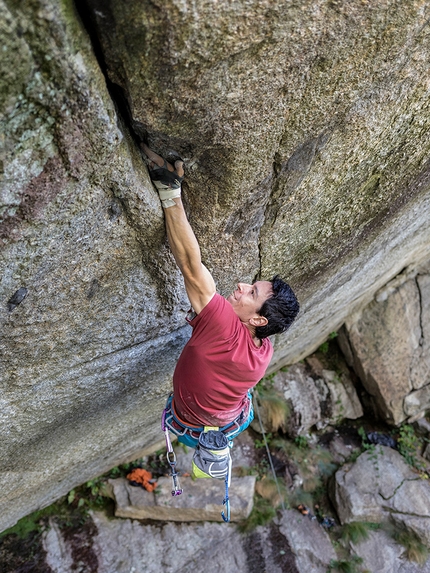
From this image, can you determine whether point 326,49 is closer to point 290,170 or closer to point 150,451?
point 290,170

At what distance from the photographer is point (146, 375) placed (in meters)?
3.55

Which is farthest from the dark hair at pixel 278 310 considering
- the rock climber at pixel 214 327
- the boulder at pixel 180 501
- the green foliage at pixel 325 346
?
the green foliage at pixel 325 346

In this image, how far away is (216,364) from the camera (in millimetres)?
2652

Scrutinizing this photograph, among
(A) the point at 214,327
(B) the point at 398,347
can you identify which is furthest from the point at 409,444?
(A) the point at 214,327

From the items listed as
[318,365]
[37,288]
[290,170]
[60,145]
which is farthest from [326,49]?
[318,365]

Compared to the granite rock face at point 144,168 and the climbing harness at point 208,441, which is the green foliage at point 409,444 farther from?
the climbing harness at point 208,441

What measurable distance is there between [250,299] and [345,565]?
15.1 ft

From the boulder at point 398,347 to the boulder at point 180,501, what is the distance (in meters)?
2.65

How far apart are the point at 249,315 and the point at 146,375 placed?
1.18 m

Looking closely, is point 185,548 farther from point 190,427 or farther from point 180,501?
point 190,427

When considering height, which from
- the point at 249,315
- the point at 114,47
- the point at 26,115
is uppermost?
the point at 114,47

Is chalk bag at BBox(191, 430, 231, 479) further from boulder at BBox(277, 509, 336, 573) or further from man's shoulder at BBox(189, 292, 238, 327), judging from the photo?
boulder at BBox(277, 509, 336, 573)

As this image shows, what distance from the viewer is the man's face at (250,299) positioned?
8.97 feet

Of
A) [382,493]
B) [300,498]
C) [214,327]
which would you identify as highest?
Result: [214,327]
